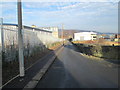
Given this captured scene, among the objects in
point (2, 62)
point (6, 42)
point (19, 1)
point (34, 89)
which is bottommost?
point (34, 89)

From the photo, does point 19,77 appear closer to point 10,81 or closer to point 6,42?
point 10,81

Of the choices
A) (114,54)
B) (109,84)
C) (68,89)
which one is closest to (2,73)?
(68,89)

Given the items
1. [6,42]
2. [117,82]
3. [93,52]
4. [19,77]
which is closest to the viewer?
[117,82]

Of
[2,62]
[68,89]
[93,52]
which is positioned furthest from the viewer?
[93,52]

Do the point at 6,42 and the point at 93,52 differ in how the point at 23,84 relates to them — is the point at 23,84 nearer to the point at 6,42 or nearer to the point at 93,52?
the point at 6,42

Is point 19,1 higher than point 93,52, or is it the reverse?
point 19,1

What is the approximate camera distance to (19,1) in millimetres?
7035

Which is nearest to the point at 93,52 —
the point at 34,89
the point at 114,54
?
the point at 114,54

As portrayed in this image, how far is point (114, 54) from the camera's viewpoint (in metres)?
14.2

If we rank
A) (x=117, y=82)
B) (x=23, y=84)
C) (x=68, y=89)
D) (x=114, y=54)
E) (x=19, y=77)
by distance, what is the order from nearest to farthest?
A: (x=68, y=89), (x=23, y=84), (x=117, y=82), (x=19, y=77), (x=114, y=54)

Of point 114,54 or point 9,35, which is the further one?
point 114,54

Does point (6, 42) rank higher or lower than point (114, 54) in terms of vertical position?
higher

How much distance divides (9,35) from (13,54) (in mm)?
1203

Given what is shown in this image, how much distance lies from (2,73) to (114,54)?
1052 centimetres
